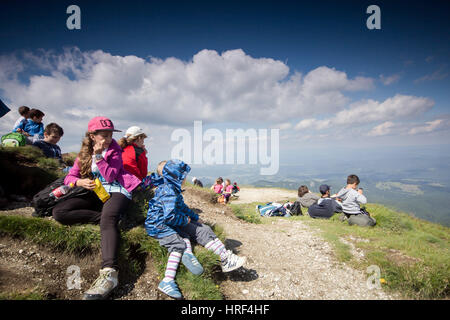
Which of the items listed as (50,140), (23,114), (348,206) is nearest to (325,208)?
(348,206)

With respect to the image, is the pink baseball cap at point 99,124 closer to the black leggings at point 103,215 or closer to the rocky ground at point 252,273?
the black leggings at point 103,215

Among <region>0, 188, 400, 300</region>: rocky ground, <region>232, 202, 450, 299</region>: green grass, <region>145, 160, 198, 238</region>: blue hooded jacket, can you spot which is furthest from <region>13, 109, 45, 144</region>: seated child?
<region>232, 202, 450, 299</region>: green grass

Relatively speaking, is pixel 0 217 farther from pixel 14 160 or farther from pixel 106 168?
pixel 14 160

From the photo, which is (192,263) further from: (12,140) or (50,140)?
(12,140)

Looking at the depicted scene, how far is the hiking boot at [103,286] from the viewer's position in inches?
126

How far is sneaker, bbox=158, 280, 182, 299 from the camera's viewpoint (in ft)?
11.7

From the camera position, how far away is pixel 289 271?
5051 mm

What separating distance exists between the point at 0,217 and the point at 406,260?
9.48 m

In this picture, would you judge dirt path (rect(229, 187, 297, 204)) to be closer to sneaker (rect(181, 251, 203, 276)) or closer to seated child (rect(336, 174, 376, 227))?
seated child (rect(336, 174, 376, 227))

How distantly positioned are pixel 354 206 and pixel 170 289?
29.2 feet

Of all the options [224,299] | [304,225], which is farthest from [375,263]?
[224,299]

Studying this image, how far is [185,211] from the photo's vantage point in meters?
4.79

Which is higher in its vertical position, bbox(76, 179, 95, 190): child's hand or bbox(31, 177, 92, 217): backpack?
bbox(76, 179, 95, 190): child's hand

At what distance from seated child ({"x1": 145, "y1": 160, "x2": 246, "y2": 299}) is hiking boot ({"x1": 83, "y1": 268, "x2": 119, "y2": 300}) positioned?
934mm
